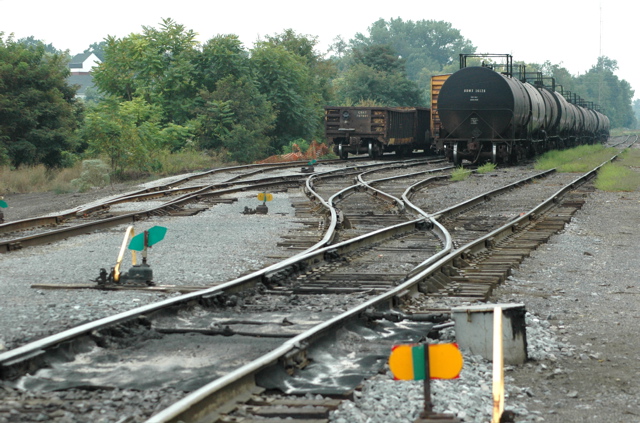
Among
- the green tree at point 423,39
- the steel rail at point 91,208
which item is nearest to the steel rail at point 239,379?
the steel rail at point 91,208

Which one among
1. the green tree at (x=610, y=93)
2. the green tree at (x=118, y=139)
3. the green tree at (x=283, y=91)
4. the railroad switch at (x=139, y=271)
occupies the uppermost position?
the green tree at (x=610, y=93)

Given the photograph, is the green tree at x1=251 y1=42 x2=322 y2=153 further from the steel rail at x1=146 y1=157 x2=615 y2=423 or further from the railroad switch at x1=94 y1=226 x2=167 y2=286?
the steel rail at x1=146 y1=157 x2=615 y2=423

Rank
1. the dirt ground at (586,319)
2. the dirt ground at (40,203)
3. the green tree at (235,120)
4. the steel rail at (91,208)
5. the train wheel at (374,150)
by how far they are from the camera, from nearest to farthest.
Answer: the dirt ground at (586,319), the steel rail at (91,208), the dirt ground at (40,203), the green tree at (235,120), the train wheel at (374,150)

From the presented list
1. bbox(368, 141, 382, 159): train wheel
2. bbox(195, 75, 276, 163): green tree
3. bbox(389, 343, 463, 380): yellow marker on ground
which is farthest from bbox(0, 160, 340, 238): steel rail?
bbox(368, 141, 382, 159): train wheel

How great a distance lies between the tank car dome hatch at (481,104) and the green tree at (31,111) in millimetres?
13314

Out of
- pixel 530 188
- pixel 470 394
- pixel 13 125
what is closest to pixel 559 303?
pixel 470 394

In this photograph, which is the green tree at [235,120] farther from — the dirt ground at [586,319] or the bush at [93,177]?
the dirt ground at [586,319]

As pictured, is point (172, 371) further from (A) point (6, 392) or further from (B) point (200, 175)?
(B) point (200, 175)

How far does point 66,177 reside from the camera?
84.2 ft

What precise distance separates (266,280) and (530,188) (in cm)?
1448

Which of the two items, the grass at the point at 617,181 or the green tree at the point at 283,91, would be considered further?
the green tree at the point at 283,91

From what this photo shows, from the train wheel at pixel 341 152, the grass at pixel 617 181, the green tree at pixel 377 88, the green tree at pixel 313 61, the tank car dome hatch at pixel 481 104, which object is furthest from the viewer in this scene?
the green tree at pixel 377 88

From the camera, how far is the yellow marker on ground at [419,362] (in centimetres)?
345

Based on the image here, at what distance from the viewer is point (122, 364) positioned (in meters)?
4.79
